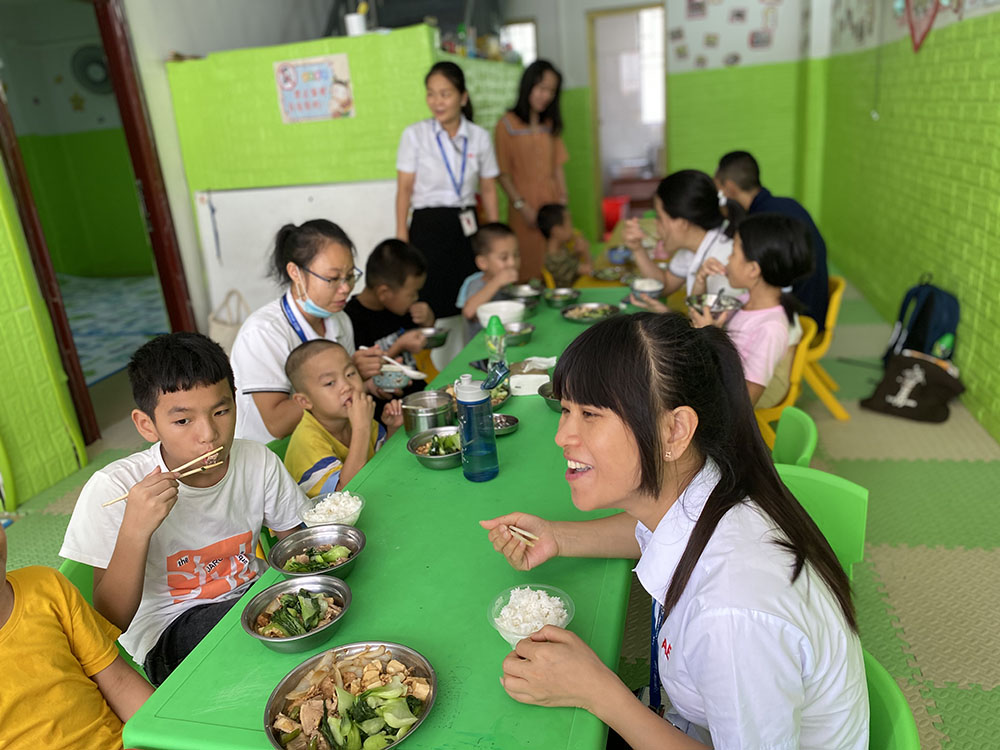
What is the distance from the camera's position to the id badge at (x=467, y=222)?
395 centimetres

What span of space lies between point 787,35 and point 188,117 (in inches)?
247

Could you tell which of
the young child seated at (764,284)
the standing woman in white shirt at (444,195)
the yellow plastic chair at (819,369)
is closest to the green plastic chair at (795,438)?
the young child seated at (764,284)

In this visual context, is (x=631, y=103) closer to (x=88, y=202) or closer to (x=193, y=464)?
(x=88, y=202)

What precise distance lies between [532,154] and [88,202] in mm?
5784

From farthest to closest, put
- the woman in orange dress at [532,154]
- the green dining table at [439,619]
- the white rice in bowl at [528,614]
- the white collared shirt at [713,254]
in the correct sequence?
the woman in orange dress at [532,154] < the white collared shirt at [713,254] < the white rice in bowl at [528,614] < the green dining table at [439,619]

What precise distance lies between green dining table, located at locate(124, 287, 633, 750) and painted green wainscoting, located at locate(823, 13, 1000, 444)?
109 inches

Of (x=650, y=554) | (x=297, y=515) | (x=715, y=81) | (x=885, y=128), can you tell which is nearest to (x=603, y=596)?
(x=650, y=554)

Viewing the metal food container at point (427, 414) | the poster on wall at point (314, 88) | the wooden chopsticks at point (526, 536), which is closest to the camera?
the wooden chopsticks at point (526, 536)

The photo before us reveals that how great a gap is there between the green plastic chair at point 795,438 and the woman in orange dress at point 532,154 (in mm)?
3149

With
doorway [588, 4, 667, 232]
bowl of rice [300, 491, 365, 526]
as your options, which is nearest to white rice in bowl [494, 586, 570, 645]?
bowl of rice [300, 491, 365, 526]

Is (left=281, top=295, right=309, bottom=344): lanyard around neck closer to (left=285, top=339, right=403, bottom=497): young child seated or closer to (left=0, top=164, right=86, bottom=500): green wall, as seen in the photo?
(left=285, top=339, right=403, bottom=497): young child seated

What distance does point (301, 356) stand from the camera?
203 centimetres

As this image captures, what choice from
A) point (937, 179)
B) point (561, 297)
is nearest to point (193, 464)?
point (561, 297)

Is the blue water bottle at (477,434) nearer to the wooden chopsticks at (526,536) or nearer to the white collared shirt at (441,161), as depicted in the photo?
the wooden chopsticks at (526,536)
